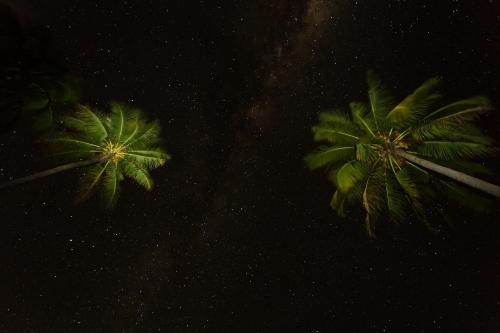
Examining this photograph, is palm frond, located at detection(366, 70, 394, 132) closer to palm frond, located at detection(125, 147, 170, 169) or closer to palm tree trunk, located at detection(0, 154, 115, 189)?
palm frond, located at detection(125, 147, 170, 169)

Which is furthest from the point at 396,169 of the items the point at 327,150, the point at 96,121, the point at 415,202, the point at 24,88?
the point at 24,88

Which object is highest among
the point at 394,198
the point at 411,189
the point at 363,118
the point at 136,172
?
the point at 136,172

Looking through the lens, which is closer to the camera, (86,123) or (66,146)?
(66,146)

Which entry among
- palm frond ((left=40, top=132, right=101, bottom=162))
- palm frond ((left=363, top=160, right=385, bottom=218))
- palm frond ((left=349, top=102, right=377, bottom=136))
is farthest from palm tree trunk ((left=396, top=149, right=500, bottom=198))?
palm frond ((left=40, top=132, right=101, bottom=162))

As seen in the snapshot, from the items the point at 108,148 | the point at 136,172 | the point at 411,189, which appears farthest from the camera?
the point at 136,172

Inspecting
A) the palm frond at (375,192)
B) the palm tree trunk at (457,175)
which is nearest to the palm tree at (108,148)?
the palm frond at (375,192)

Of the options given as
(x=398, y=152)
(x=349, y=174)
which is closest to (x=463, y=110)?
(x=398, y=152)

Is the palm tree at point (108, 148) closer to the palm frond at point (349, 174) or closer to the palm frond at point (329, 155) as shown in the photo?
the palm frond at point (329, 155)

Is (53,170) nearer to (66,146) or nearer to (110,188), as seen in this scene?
(66,146)
